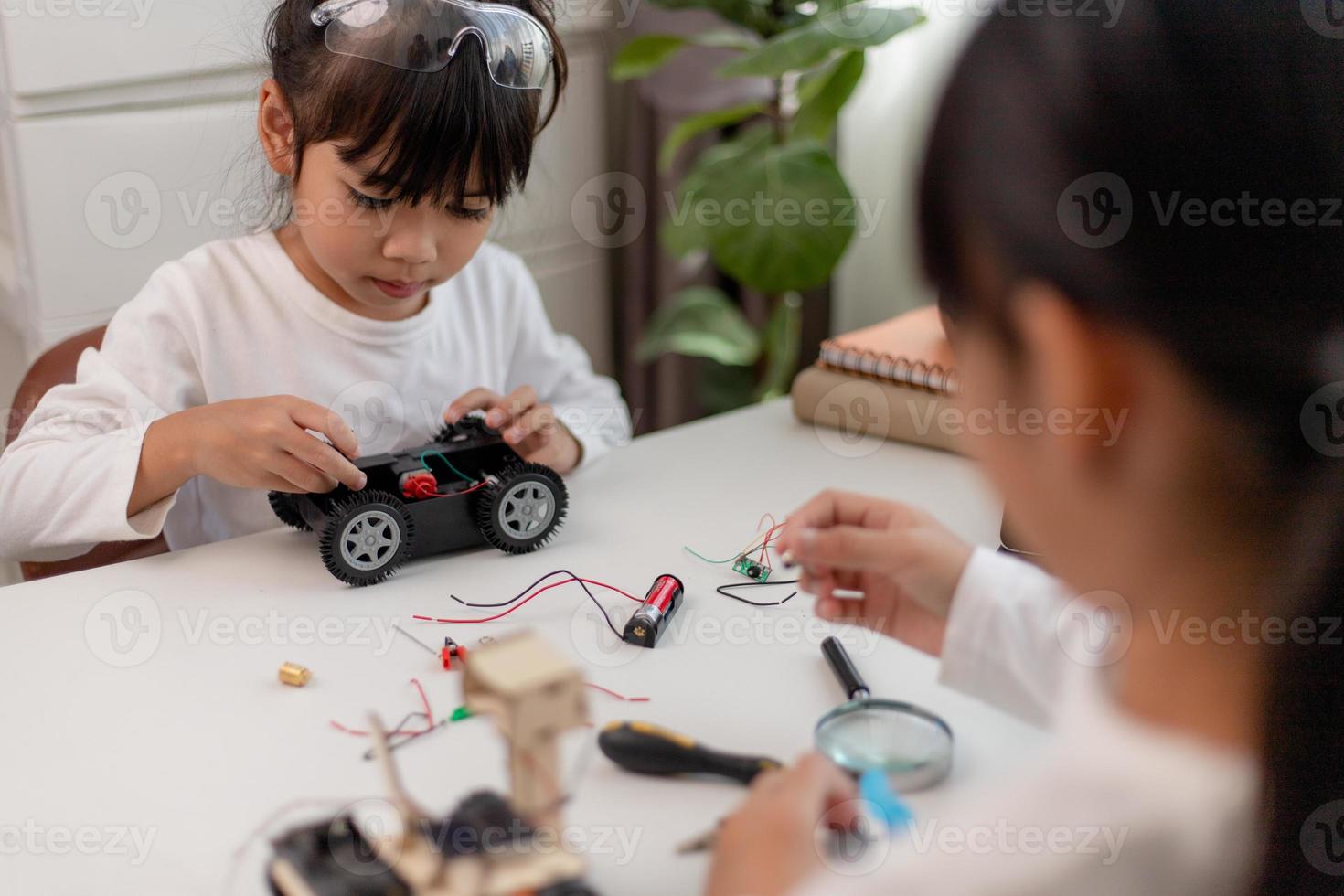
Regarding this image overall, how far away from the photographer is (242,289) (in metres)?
1.29

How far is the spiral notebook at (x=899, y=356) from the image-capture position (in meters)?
1.36

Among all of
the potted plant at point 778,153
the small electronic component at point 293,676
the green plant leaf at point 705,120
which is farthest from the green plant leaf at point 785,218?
the small electronic component at point 293,676

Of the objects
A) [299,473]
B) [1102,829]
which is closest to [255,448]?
[299,473]

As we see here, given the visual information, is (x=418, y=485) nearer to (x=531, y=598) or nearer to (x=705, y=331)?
(x=531, y=598)

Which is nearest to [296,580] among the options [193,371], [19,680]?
[19,680]

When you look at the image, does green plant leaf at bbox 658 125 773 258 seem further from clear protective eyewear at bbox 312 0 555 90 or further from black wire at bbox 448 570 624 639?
black wire at bbox 448 570 624 639

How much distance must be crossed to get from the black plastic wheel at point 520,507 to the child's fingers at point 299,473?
132 mm

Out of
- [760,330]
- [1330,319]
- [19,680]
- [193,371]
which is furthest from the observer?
[760,330]

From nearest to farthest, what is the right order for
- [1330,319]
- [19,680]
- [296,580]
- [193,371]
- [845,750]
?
[1330,319] < [845,750] < [19,680] < [296,580] < [193,371]

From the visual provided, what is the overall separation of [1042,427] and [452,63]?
0.73 meters

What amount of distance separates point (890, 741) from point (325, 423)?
1.75 feet

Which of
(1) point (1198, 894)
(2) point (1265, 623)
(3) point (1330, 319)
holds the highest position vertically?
(3) point (1330, 319)

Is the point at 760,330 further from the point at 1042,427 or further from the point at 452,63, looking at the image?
the point at 1042,427

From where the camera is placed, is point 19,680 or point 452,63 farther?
point 452,63
